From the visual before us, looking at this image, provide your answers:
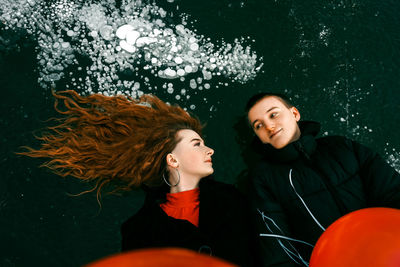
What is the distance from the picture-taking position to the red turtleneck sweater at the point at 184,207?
111 cm

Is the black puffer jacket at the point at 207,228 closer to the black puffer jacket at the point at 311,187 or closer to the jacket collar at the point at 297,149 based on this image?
the black puffer jacket at the point at 311,187

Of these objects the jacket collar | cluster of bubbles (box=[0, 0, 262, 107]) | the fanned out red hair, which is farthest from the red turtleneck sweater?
cluster of bubbles (box=[0, 0, 262, 107])

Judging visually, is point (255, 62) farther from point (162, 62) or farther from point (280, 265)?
point (280, 265)

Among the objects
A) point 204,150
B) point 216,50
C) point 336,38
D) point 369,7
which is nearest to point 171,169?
point 204,150

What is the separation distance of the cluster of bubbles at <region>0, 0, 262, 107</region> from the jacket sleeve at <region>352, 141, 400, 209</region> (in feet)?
2.12

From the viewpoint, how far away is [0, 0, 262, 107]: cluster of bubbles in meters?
1.28

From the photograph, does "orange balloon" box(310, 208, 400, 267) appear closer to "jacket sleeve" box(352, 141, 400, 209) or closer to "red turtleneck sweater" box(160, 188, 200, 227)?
"jacket sleeve" box(352, 141, 400, 209)

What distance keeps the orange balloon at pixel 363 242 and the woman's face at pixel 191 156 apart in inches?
20.3

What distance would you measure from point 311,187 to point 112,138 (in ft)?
2.94

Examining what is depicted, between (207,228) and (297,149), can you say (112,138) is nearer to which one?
(207,228)

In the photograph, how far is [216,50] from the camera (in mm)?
1347

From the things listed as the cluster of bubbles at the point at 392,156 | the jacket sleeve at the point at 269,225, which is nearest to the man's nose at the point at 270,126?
the jacket sleeve at the point at 269,225

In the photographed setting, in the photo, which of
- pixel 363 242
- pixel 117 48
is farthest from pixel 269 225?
pixel 117 48

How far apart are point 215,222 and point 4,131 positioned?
1037mm
